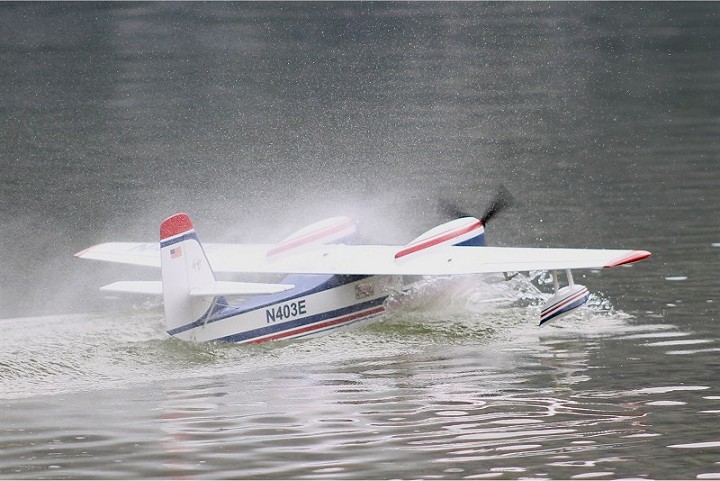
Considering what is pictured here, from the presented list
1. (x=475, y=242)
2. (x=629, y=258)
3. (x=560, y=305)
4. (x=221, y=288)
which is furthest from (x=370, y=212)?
(x=629, y=258)

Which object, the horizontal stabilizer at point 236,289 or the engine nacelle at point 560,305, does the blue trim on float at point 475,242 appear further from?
the horizontal stabilizer at point 236,289

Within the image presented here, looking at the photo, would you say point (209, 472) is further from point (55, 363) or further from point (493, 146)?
point (493, 146)

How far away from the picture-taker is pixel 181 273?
16.2m

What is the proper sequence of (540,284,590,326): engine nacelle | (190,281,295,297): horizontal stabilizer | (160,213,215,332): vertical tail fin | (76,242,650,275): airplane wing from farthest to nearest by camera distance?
(540,284,590,326): engine nacelle → (76,242,650,275): airplane wing → (160,213,215,332): vertical tail fin → (190,281,295,297): horizontal stabilizer

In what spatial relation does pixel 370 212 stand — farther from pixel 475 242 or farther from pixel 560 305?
pixel 560 305

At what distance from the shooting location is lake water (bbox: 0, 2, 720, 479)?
41.7 feet

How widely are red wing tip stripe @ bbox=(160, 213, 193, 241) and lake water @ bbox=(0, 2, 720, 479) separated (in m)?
1.38

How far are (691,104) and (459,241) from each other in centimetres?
2619

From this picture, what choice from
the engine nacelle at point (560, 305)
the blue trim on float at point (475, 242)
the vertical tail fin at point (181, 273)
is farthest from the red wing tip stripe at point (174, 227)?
the engine nacelle at point (560, 305)

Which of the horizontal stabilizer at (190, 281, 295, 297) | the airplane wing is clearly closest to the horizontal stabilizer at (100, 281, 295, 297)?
the horizontal stabilizer at (190, 281, 295, 297)

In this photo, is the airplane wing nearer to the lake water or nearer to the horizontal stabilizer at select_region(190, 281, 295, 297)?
the lake water

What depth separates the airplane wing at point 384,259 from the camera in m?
16.7

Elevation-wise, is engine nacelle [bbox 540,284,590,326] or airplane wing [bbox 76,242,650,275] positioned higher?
airplane wing [bbox 76,242,650,275]

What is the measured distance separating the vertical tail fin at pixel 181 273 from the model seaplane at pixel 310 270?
0.01 metres
